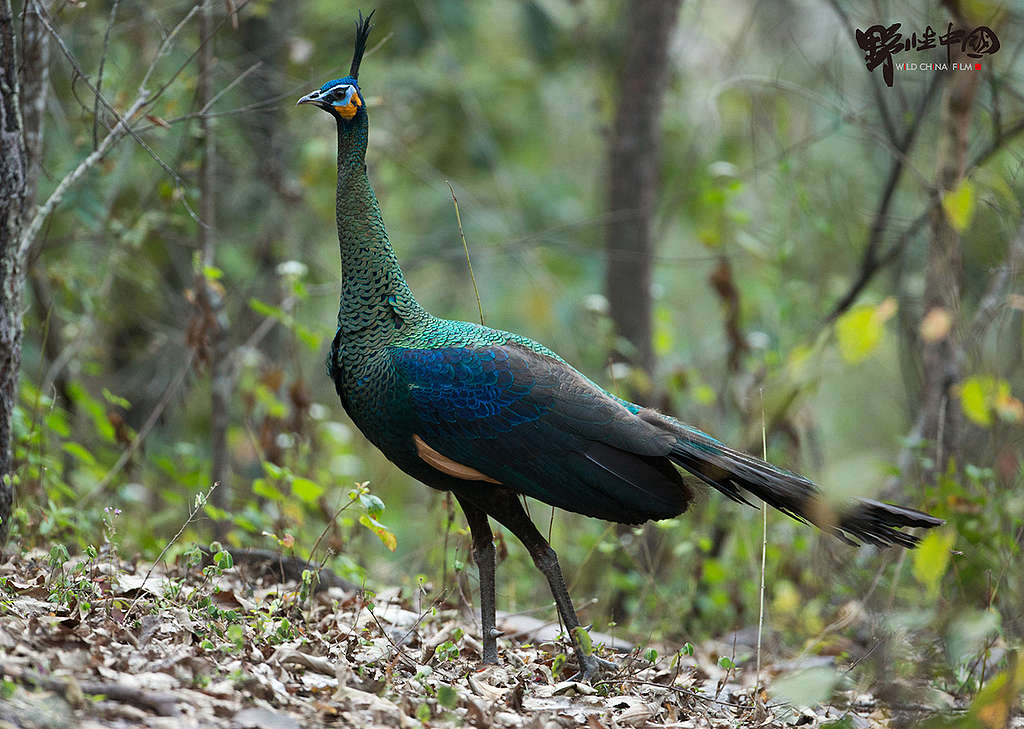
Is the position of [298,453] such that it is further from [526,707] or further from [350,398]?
[526,707]

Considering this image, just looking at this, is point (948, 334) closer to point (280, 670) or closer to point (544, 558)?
point (544, 558)

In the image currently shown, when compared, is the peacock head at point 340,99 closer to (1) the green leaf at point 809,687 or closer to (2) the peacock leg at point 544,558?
(2) the peacock leg at point 544,558

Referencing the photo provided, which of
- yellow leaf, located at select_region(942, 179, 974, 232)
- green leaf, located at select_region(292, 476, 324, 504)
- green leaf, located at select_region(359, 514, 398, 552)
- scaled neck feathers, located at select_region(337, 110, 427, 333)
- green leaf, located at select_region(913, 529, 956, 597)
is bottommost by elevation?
green leaf, located at select_region(913, 529, 956, 597)

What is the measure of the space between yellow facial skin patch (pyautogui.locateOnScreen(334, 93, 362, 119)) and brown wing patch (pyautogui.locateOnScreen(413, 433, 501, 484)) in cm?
170

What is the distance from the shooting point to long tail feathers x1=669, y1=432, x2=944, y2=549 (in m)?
4.44

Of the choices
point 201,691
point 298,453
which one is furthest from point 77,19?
point 201,691

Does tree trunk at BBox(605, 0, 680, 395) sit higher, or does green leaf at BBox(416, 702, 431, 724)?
tree trunk at BBox(605, 0, 680, 395)

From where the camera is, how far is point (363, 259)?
5.09 meters

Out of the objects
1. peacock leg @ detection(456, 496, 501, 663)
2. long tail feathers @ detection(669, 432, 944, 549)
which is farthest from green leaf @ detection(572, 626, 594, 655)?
long tail feathers @ detection(669, 432, 944, 549)

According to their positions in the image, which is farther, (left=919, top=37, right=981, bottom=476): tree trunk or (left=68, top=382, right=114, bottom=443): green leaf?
(left=68, top=382, right=114, bottom=443): green leaf

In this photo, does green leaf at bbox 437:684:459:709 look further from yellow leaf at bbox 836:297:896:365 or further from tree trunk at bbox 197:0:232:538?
tree trunk at bbox 197:0:232:538

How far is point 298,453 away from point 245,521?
1479 millimetres

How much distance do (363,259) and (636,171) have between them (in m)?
4.25

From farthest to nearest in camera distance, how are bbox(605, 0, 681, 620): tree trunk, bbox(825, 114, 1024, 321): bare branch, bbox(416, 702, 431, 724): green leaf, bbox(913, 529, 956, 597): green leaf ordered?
bbox(605, 0, 681, 620): tree trunk
bbox(825, 114, 1024, 321): bare branch
bbox(416, 702, 431, 724): green leaf
bbox(913, 529, 956, 597): green leaf
